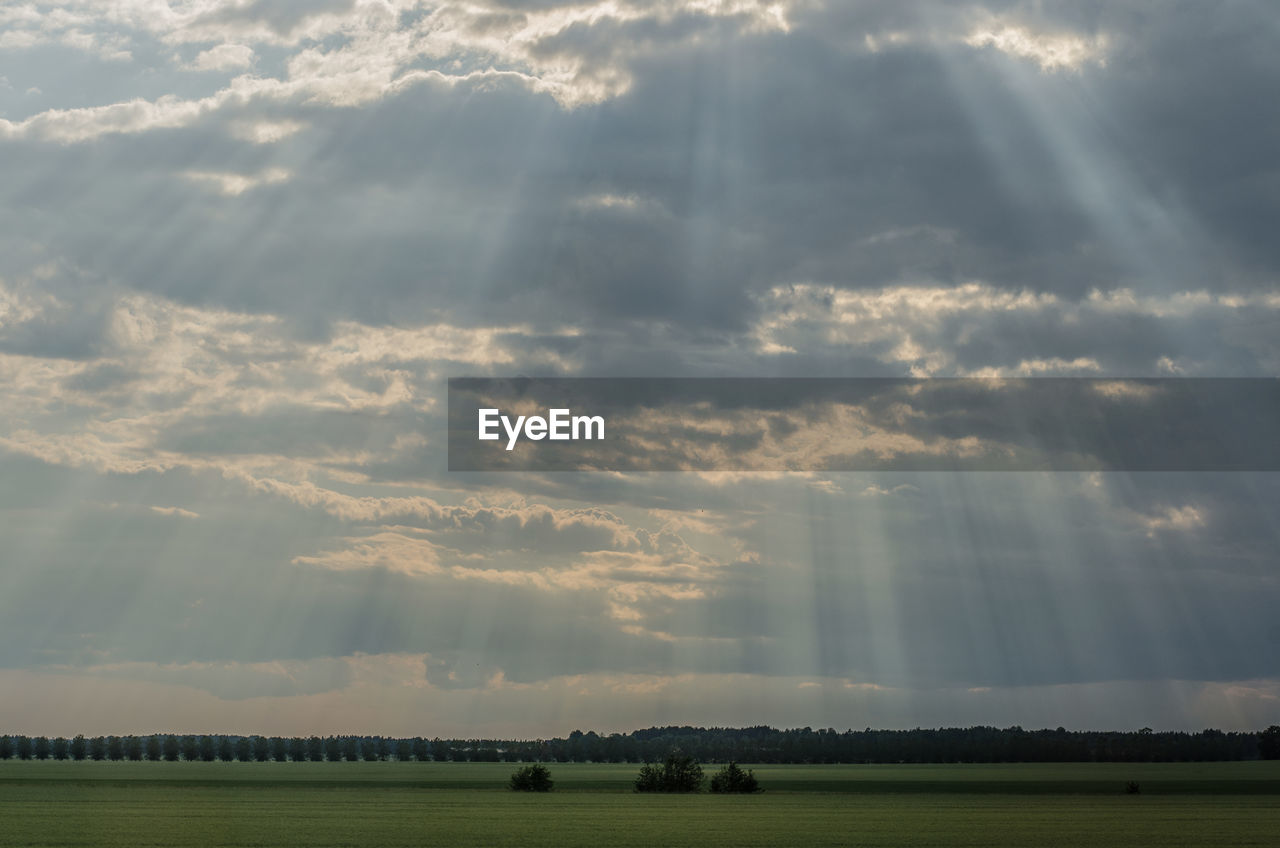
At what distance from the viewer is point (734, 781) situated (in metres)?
137

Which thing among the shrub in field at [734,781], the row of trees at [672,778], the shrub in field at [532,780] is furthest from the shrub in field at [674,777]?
the shrub in field at [532,780]

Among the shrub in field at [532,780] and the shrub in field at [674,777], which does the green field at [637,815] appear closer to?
the shrub in field at [532,780]

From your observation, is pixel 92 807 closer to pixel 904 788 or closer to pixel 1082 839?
pixel 1082 839

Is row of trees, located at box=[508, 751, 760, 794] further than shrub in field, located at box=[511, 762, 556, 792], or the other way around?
shrub in field, located at box=[511, 762, 556, 792]

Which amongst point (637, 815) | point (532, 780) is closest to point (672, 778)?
point (532, 780)

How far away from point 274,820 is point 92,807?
2542cm

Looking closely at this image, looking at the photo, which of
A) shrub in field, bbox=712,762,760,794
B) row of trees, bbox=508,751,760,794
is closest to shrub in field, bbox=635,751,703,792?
row of trees, bbox=508,751,760,794

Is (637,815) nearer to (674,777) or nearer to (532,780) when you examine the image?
(674,777)

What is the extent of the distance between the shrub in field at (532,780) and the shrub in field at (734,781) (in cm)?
2006

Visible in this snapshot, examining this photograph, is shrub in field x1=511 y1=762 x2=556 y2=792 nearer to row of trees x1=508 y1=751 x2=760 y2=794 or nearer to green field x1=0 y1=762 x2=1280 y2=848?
row of trees x1=508 y1=751 x2=760 y2=794

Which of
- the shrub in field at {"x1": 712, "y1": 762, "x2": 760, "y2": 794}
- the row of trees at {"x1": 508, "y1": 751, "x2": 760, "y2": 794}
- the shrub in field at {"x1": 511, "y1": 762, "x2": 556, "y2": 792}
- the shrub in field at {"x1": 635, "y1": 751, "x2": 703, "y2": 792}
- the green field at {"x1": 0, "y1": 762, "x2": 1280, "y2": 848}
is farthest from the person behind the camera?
the shrub in field at {"x1": 511, "y1": 762, "x2": 556, "y2": 792}

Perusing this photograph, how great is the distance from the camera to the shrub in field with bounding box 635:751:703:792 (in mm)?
138875

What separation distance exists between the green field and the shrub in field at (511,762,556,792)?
3914 mm

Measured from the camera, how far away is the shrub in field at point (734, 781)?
136 m
